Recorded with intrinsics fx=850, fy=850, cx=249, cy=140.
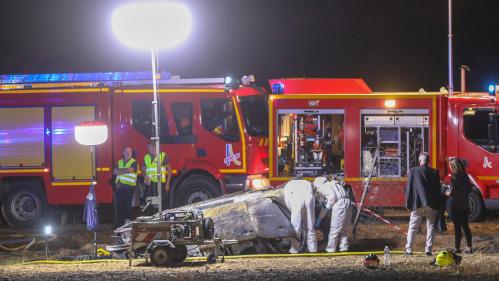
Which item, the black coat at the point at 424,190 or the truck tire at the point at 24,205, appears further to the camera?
the truck tire at the point at 24,205

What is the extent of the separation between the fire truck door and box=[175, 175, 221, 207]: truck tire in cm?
181

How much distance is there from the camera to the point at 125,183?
14.9 m

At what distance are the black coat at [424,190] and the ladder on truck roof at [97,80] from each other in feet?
18.7

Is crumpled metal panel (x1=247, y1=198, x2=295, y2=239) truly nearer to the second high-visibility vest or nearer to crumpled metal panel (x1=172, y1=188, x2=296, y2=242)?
crumpled metal panel (x1=172, y1=188, x2=296, y2=242)

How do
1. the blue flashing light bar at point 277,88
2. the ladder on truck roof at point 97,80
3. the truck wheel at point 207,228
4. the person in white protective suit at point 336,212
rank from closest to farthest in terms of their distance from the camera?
the truck wheel at point 207,228
the person in white protective suit at point 336,212
the blue flashing light bar at point 277,88
the ladder on truck roof at point 97,80

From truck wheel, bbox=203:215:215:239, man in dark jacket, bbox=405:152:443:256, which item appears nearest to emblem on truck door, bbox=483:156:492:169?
man in dark jacket, bbox=405:152:443:256

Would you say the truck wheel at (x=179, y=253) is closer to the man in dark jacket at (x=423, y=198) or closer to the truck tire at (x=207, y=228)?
the truck tire at (x=207, y=228)

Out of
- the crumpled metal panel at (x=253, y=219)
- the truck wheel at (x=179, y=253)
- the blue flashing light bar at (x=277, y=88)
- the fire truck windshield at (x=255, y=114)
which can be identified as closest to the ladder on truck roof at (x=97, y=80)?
the fire truck windshield at (x=255, y=114)

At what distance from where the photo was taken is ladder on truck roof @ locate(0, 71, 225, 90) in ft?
53.8

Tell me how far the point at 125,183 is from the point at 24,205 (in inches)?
106

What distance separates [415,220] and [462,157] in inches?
179

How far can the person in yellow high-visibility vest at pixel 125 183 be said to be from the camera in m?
14.9

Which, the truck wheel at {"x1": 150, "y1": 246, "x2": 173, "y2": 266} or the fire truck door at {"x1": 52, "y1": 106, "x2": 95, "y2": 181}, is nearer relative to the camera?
the truck wheel at {"x1": 150, "y1": 246, "x2": 173, "y2": 266}

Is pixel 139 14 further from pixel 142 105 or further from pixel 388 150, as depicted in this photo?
pixel 388 150
